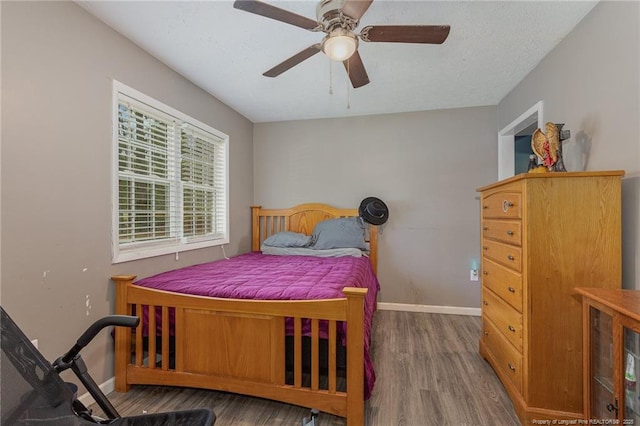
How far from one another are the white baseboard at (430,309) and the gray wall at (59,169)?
270 cm

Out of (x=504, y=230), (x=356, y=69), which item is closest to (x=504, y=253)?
(x=504, y=230)

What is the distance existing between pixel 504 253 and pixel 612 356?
747 mm

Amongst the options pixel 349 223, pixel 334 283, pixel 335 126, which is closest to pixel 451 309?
pixel 349 223

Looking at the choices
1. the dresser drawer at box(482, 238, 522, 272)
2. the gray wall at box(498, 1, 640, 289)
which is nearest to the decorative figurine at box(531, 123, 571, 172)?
the gray wall at box(498, 1, 640, 289)

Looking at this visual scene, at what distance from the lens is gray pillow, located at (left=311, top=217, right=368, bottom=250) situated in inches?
127

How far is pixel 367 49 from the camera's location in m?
2.17

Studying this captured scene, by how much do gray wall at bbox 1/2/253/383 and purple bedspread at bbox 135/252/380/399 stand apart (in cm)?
43

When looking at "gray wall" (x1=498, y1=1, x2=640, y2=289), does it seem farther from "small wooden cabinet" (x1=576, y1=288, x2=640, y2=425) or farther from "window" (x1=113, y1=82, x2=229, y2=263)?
"window" (x1=113, y1=82, x2=229, y2=263)

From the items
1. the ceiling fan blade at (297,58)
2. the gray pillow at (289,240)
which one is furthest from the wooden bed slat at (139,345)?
the ceiling fan blade at (297,58)

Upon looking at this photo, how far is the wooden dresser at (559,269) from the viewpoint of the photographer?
4.85 feet

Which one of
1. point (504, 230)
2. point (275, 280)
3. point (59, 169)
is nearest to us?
point (59, 169)

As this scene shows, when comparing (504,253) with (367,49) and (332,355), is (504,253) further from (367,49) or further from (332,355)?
(367,49)

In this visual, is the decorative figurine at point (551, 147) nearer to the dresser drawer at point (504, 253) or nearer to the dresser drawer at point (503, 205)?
the dresser drawer at point (503, 205)

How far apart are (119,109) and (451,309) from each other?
3.79 meters
